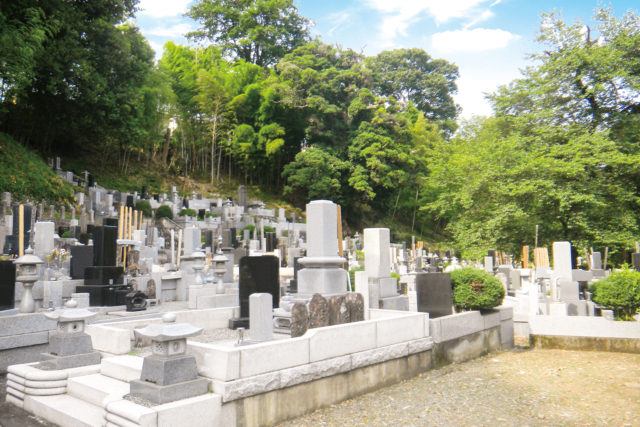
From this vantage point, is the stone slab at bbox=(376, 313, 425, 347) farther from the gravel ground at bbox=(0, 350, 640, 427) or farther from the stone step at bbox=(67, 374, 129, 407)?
the stone step at bbox=(67, 374, 129, 407)

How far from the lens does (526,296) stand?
10195mm

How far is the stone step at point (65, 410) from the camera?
392 cm

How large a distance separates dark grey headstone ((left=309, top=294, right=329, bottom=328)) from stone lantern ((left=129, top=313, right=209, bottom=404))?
210 centimetres

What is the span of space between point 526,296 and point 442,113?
42913 millimetres

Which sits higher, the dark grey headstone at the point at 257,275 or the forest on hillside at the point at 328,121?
the forest on hillside at the point at 328,121

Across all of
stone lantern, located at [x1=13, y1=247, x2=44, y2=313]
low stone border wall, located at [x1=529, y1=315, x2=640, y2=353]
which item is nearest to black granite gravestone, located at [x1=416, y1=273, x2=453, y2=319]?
low stone border wall, located at [x1=529, y1=315, x2=640, y2=353]

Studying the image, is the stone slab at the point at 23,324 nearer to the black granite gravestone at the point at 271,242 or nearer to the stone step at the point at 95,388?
the stone step at the point at 95,388

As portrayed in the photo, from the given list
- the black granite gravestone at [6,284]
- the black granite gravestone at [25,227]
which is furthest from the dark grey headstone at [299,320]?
the black granite gravestone at [25,227]

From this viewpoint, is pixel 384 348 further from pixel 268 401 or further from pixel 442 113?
pixel 442 113

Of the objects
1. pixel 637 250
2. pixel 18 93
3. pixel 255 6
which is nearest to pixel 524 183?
pixel 637 250

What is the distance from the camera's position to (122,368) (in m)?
4.58

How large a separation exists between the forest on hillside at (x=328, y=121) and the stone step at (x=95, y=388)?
15913mm

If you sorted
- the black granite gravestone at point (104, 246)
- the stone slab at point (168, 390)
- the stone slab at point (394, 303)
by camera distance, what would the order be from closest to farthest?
the stone slab at point (168, 390)
the stone slab at point (394, 303)
the black granite gravestone at point (104, 246)

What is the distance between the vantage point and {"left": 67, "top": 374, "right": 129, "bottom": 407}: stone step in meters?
4.19
